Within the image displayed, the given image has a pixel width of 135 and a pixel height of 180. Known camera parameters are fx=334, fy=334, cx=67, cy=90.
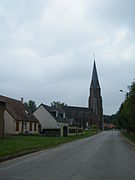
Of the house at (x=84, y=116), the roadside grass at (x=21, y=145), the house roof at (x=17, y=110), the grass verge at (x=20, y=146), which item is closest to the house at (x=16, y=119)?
the house roof at (x=17, y=110)

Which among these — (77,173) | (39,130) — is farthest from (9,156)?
(39,130)

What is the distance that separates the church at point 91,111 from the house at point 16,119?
9899 cm

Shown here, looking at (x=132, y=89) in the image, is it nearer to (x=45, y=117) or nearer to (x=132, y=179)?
(x=132, y=179)

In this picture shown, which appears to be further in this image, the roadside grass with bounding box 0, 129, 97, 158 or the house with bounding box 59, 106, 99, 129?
the house with bounding box 59, 106, 99, 129

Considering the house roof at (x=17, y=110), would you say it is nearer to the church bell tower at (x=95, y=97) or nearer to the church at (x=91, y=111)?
the church bell tower at (x=95, y=97)

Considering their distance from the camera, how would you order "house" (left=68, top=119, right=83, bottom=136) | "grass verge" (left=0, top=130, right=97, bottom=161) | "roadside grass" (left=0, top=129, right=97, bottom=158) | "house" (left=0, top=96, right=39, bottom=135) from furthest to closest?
1. "house" (left=68, top=119, right=83, bottom=136)
2. "house" (left=0, top=96, right=39, bottom=135)
3. "roadside grass" (left=0, top=129, right=97, bottom=158)
4. "grass verge" (left=0, top=130, right=97, bottom=161)

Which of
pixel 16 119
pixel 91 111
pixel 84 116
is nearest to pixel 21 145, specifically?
pixel 16 119

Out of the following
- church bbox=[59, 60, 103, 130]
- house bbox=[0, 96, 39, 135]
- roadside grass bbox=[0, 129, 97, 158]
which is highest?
church bbox=[59, 60, 103, 130]

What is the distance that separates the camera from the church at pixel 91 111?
168250mm

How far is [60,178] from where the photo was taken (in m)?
10.5

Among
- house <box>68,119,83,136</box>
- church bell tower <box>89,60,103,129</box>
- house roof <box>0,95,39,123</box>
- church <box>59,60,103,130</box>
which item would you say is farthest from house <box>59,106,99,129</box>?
house roof <box>0,95,39,123</box>

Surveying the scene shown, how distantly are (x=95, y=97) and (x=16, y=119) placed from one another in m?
113

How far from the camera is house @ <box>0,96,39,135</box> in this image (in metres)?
58.2

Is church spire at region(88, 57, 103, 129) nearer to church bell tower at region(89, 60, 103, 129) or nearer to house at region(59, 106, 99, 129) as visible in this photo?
church bell tower at region(89, 60, 103, 129)
